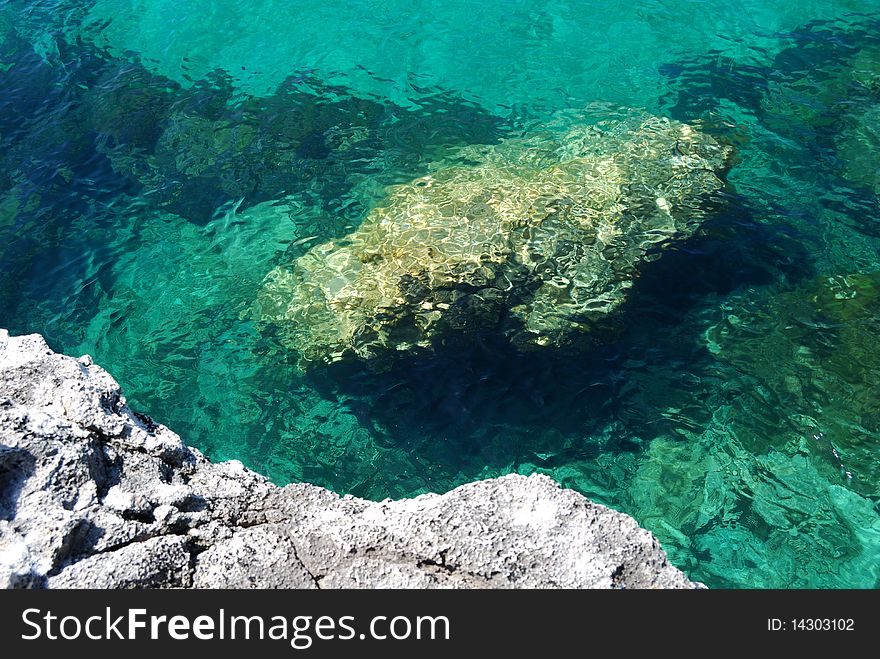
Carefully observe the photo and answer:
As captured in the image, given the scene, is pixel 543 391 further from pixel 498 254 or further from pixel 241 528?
pixel 241 528

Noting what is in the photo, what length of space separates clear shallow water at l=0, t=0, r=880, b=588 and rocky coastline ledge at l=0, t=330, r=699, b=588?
93.6 inches

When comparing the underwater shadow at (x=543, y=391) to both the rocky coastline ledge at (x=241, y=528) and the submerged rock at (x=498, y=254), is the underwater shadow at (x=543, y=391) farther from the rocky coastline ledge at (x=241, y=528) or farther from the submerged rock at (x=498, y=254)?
the rocky coastline ledge at (x=241, y=528)

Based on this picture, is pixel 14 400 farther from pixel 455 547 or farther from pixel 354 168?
pixel 354 168

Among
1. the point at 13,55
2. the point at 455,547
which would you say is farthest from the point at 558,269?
the point at 13,55

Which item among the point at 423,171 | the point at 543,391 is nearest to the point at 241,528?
the point at 543,391

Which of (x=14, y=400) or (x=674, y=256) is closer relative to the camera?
(x=14, y=400)

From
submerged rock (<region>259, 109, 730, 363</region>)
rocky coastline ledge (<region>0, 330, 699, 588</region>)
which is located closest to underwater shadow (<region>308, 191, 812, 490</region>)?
submerged rock (<region>259, 109, 730, 363</region>)

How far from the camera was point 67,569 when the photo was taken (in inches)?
128

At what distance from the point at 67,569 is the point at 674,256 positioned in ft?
21.3

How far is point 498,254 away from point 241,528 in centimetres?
446

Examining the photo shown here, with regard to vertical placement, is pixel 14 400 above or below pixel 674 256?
above

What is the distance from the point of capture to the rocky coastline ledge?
3.37m

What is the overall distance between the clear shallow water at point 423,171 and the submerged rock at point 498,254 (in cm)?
28

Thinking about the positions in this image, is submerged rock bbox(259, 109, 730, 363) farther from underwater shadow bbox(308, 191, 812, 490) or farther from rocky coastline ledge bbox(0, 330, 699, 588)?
rocky coastline ledge bbox(0, 330, 699, 588)
